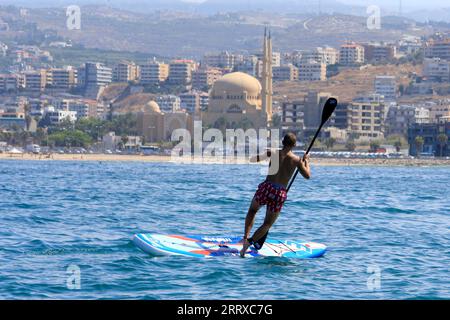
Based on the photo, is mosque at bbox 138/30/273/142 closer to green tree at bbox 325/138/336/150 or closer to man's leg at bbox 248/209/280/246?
green tree at bbox 325/138/336/150

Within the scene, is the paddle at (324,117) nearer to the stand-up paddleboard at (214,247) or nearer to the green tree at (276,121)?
the stand-up paddleboard at (214,247)

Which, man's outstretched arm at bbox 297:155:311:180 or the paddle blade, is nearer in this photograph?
man's outstretched arm at bbox 297:155:311:180

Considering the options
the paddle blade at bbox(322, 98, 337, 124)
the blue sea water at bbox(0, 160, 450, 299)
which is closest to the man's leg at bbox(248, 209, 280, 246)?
the blue sea water at bbox(0, 160, 450, 299)

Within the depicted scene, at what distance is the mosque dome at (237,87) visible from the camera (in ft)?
598

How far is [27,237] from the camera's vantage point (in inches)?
868

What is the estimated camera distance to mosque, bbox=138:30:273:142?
172m

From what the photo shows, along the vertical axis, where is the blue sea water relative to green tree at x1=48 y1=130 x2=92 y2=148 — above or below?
above

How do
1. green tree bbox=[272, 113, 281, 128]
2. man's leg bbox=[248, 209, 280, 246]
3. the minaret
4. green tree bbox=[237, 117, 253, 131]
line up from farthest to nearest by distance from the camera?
the minaret → green tree bbox=[272, 113, 281, 128] → green tree bbox=[237, 117, 253, 131] → man's leg bbox=[248, 209, 280, 246]

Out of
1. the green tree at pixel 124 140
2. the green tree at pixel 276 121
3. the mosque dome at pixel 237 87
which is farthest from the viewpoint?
the mosque dome at pixel 237 87

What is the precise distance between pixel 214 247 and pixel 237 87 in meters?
165

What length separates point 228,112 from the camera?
180 meters

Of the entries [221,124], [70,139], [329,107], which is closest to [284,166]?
[329,107]

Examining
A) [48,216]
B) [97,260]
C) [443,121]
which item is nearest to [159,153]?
[443,121]

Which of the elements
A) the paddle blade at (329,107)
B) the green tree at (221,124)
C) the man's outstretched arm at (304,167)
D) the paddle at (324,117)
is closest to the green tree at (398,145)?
the green tree at (221,124)
